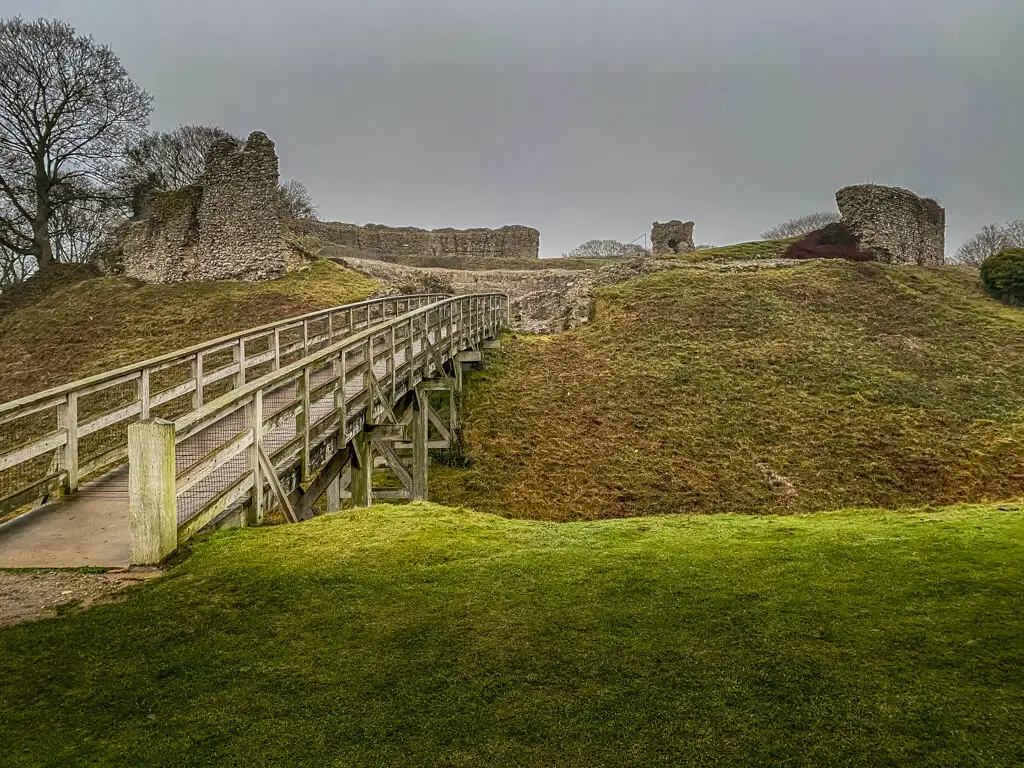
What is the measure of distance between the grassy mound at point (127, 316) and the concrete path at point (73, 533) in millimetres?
15539

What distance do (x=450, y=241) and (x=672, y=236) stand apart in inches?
621

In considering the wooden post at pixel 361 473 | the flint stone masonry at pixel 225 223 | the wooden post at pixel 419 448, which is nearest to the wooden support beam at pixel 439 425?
the wooden post at pixel 419 448

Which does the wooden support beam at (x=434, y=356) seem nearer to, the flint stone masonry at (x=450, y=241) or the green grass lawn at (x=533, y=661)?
the green grass lawn at (x=533, y=661)

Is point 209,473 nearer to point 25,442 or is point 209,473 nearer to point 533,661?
point 533,661

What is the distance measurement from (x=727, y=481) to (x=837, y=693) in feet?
36.1

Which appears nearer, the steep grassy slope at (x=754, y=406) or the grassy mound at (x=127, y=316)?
the steep grassy slope at (x=754, y=406)

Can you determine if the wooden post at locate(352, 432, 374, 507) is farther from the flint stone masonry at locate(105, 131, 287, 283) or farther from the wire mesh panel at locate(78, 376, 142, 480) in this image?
the flint stone masonry at locate(105, 131, 287, 283)

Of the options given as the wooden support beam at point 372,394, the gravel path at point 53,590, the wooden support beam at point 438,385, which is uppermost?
the wooden support beam at point 372,394

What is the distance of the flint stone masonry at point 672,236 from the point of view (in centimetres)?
4050

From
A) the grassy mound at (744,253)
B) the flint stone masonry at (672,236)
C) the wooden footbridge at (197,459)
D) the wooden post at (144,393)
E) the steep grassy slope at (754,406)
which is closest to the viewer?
the wooden footbridge at (197,459)

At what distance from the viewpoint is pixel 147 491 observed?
16.0ft

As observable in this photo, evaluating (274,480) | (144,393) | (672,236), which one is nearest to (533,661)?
(274,480)

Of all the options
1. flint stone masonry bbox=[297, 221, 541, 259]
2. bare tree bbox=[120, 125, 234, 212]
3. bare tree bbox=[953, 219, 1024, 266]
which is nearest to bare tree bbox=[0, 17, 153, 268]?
bare tree bbox=[120, 125, 234, 212]

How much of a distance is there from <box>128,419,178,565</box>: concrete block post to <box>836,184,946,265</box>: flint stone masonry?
3428 cm
